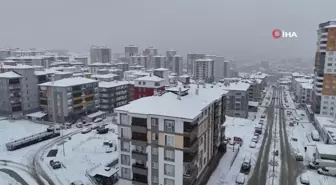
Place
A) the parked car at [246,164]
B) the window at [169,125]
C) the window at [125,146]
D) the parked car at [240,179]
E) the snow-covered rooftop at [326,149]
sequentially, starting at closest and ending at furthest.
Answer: the window at [169,125], the window at [125,146], the parked car at [240,179], the parked car at [246,164], the snow-covered rooftop at [326,149]

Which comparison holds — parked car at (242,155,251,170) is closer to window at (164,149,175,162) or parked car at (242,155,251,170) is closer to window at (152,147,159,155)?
window at (164,149,175,162)

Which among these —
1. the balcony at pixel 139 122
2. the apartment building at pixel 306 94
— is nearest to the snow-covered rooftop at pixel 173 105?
the balcony at pixel 139 122

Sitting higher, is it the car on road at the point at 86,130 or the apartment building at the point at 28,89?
the apartment building at the point at 28,89

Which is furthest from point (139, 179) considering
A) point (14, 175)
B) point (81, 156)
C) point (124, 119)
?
point (14, 175)

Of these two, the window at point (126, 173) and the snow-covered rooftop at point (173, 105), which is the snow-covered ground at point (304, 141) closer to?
the snow-covered rooftop at point (173, 105)

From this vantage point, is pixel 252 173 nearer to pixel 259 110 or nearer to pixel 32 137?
pixel 32 137

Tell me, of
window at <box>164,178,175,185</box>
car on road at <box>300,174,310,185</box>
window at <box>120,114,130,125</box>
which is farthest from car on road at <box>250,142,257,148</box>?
window at <box>120,114,130,125</box>
